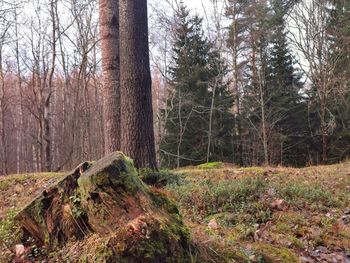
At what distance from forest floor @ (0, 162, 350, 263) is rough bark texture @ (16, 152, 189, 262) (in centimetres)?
26

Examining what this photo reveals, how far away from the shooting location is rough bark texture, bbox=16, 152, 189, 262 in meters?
2.26

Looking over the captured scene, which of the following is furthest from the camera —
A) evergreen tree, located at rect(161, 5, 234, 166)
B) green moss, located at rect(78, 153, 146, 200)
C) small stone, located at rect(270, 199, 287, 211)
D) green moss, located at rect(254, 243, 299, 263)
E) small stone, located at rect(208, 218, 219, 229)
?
evergreen tree, located at rect(161, 5, 234, 166)

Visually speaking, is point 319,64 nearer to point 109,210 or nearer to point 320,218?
point 320,218

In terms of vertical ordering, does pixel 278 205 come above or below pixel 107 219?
below

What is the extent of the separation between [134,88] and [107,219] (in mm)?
4357

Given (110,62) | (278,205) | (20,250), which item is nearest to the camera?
(20,250)

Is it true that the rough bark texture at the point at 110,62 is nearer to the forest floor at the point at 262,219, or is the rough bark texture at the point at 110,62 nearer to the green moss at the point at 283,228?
the forest floor at the point at 262,219

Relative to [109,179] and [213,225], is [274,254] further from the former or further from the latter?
[109,179]

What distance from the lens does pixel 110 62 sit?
739cm

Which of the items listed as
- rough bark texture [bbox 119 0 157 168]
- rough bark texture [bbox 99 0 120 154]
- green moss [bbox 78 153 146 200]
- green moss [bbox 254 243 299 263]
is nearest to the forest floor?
green moss [bbox 254 243 299 263]

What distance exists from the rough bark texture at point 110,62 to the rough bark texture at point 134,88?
2.53ft

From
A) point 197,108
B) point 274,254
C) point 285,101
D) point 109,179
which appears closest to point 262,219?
point 274,254

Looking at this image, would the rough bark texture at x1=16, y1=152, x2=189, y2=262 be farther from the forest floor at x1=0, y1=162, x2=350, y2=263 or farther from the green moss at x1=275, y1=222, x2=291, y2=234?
the green moss at x1=275, y1=222, x2=291, y2=234

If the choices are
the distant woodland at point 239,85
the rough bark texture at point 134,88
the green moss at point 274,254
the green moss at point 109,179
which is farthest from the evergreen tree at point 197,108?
the green moss at point 109,179
